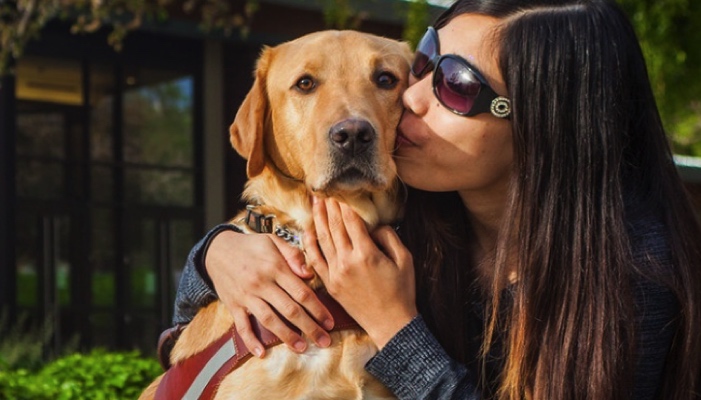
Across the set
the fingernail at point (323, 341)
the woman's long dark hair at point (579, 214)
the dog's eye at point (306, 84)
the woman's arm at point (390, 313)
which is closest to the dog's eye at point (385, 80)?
the dog's eye at point (306, 84)

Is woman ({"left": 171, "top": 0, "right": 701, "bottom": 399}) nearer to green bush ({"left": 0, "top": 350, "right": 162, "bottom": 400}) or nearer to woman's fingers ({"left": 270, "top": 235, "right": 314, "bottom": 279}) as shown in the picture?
woman's fingers ({"left": 270, "top": 235, "right": 314, "bottom": 279})

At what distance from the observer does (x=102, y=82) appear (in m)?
13.5

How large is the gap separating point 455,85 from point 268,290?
2.50 ft

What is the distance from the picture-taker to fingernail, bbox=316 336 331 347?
3.04 meters

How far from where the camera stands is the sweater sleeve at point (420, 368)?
295cm

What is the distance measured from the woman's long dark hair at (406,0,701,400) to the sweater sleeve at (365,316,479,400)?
0.16m

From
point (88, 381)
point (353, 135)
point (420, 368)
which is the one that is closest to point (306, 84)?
point (353, 135)

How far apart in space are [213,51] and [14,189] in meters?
3.13

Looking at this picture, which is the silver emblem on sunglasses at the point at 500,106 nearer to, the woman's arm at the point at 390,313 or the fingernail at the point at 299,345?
the woman's arm at the point at 390,313

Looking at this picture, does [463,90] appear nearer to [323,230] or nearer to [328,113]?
[328,113]

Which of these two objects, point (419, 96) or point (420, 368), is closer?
point (420, 368)

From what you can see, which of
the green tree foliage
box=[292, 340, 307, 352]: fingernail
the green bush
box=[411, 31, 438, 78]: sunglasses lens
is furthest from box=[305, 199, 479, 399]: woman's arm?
the green tree foliage

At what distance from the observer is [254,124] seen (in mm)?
3398

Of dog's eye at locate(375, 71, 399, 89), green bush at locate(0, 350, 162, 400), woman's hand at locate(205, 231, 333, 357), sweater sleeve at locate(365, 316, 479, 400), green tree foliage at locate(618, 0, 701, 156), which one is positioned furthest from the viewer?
green tree foliage at locate(618, 0, 701, 156)
